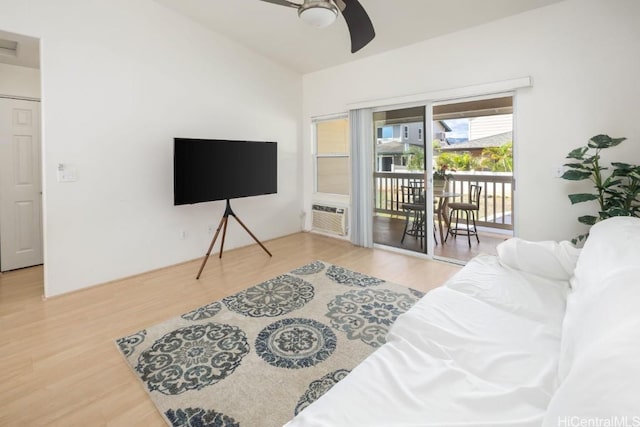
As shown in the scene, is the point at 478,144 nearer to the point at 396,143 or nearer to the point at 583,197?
the point at 396,143

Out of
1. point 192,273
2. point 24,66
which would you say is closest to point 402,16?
point 192,273

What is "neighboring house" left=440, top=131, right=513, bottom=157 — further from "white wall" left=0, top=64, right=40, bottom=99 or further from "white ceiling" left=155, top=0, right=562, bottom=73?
"white wall" left=0, top=64, right=40, bottom=99

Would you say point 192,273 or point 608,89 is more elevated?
point 608,89

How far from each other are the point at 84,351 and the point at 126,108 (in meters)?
2.46

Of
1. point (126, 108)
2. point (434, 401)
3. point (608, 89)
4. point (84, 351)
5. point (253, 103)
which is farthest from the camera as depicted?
point (253, 103)

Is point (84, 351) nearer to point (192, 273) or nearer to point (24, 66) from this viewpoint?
point (192, 273)

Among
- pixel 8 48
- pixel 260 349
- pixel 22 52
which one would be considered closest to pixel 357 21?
pixel 260 349

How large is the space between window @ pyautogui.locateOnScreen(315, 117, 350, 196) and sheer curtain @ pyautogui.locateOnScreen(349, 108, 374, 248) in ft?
1.22

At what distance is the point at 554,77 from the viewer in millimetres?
3145

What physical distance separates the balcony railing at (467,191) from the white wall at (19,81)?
4513 millimetres

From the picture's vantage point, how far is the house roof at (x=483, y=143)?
5.97 metres

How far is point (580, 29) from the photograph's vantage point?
2992 millimetres

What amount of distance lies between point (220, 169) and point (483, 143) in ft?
16.7

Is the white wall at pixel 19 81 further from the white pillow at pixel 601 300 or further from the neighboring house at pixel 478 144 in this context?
the neighboring house at pixel 478 144
